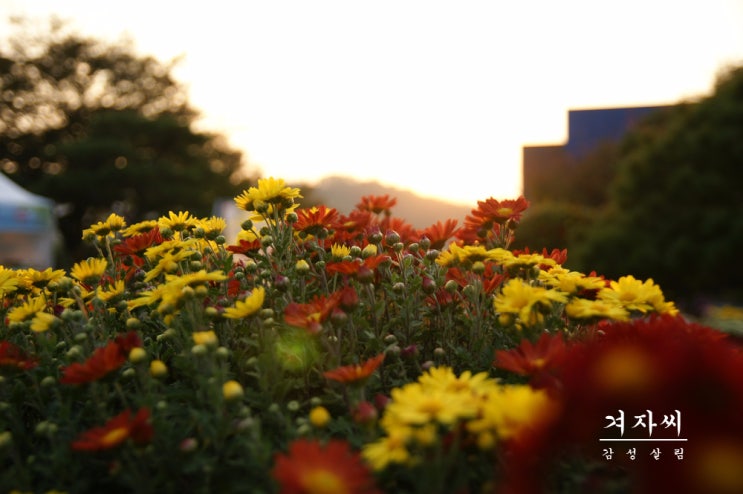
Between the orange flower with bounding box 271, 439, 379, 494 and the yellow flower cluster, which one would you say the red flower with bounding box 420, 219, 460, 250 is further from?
the orange flower with bounding box 271, 439, 379, 494

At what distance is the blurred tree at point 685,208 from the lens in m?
12.6

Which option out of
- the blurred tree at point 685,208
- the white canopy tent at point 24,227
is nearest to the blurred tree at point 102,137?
the white canopy tent at point 24,227

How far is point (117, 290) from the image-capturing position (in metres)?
1.73

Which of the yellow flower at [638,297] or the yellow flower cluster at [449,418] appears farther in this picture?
the yellow flower at [638,297]

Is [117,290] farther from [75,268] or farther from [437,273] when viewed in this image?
[437,273]

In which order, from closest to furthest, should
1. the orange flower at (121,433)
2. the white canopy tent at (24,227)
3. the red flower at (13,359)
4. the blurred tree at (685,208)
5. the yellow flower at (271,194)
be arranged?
1. the orange flower at (121,433)
2. the red flower at (13,359)
3. the yellow flower at (271,194)
4. the blurred tree at (685,208)
5. the white canopy tent at (24,227)

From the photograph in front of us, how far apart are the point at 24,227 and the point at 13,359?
1392cm

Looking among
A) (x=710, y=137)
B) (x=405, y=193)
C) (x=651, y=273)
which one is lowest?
(x=405, y=193)

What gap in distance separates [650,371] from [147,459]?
2.92ft

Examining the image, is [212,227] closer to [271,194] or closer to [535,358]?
[271,194]

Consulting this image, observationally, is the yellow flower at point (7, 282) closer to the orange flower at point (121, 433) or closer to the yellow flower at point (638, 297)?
the orange flower at point (121, 433)

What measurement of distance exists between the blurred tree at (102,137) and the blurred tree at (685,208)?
60.8 ft

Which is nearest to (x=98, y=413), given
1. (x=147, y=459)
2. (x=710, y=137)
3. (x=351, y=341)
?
(x=147, y=459)

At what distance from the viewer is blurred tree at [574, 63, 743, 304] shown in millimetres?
12578
